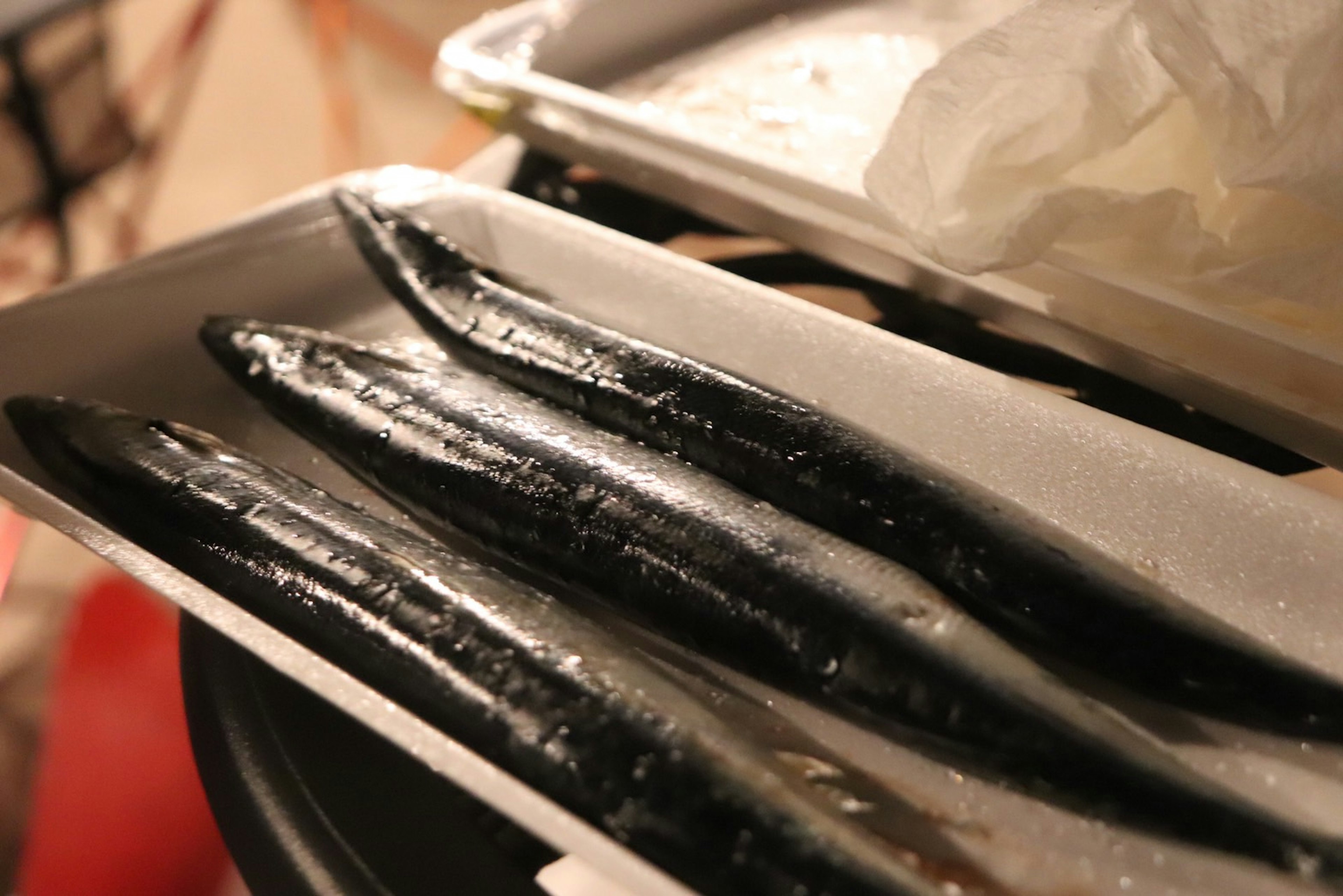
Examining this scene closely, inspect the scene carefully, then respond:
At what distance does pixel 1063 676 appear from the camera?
81 centimetres

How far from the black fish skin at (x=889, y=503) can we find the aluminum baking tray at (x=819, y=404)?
43mm

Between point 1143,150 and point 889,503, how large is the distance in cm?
59

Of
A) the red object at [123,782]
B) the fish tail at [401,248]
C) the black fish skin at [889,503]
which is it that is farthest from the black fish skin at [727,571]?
the red object at [123,782]

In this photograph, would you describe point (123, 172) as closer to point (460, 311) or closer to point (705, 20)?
point (705, 20)

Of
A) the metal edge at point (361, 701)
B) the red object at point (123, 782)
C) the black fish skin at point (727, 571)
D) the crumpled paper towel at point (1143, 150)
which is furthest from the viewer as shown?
the red object at point (123, 782)

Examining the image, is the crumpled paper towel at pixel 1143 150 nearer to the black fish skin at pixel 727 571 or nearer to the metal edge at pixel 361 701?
the black fish skin at pixel 727 571

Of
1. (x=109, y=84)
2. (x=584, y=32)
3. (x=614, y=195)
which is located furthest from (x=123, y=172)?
(x=614, y=195)

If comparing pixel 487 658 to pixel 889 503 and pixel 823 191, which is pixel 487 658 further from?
pixel 823 191

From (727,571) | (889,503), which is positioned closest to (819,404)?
(889,503)

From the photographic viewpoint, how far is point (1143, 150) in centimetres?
108

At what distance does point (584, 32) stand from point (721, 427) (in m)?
1.07

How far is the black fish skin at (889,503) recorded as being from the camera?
751 mm

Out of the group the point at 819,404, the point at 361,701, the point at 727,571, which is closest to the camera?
the point at 361,701

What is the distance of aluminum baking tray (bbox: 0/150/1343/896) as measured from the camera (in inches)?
27.4
